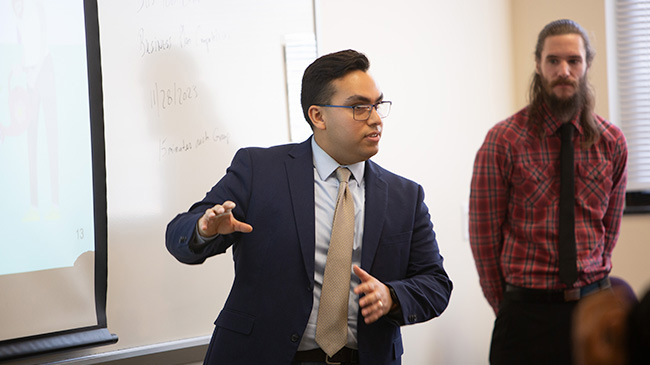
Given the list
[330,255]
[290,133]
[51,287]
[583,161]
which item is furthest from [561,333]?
[51,287]

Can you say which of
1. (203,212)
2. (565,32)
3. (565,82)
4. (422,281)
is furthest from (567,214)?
(203,212)

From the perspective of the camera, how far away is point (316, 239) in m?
1.87

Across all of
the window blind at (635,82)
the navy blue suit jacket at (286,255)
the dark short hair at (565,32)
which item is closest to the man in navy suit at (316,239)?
the navy blue suit jacket at (286,255)

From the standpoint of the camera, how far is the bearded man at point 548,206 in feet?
7.95

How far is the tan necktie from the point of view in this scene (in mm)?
1778

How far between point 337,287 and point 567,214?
42.0 inches

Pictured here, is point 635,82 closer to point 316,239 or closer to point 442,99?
point 442,99

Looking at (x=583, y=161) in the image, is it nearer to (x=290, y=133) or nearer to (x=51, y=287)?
(x=290, y=133)

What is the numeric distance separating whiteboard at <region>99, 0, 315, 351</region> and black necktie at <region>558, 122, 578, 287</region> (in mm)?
1119

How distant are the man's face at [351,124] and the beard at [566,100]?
901mm

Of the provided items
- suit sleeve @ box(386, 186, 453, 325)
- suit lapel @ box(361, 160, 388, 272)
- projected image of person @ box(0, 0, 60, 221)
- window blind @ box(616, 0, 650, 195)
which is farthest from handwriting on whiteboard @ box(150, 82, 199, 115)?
window blind @ box(616, 0, 650, 195)

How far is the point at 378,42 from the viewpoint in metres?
3.10

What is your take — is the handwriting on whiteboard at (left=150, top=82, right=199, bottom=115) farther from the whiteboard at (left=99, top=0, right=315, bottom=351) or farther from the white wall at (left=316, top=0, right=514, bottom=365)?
the white wall at (left=316, top=0, right=514, bottom=365)

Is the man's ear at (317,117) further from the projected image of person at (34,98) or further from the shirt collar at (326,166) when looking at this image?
the projected image of person at (34,98)
